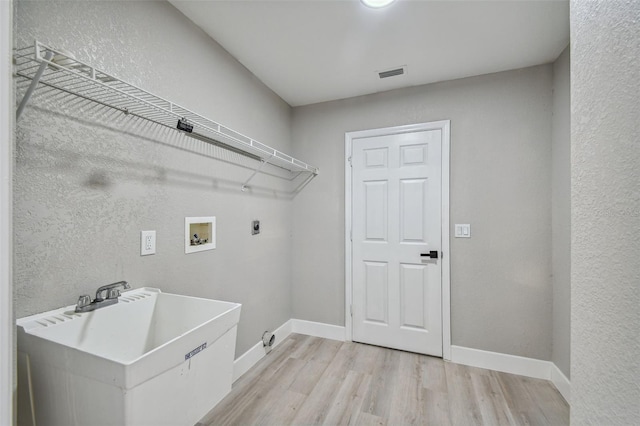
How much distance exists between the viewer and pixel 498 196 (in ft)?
7.06

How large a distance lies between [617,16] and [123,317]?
5.72ft

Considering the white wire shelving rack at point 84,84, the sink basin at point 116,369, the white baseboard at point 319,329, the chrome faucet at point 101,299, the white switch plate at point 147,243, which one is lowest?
the white baseboard at point 319,329

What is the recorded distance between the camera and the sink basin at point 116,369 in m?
0.72

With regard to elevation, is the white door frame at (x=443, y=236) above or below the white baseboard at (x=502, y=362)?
above

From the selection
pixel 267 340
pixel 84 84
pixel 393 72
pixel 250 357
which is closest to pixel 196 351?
pixel 84 84

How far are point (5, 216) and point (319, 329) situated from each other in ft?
8.48

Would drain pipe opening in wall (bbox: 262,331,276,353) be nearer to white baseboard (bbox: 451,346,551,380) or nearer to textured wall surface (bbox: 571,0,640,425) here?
white baseboard (bbox: 451,346,551,380)

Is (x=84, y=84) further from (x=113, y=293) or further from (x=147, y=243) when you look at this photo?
(x=113, y=293)

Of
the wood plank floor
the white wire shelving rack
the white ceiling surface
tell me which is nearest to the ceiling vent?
the white ceiling surface

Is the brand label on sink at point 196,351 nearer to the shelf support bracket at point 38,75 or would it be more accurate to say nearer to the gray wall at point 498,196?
the shelf support bracket at point 38,75

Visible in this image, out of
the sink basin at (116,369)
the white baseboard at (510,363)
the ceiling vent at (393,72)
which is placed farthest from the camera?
the ceiling vent at (393,72)

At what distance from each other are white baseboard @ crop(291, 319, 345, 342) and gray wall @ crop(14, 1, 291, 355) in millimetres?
637

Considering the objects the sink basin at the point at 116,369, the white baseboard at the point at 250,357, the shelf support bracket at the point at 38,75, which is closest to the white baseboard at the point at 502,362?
the white baseboard at the point at 250,357

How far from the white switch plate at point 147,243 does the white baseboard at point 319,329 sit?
5.95 ft
